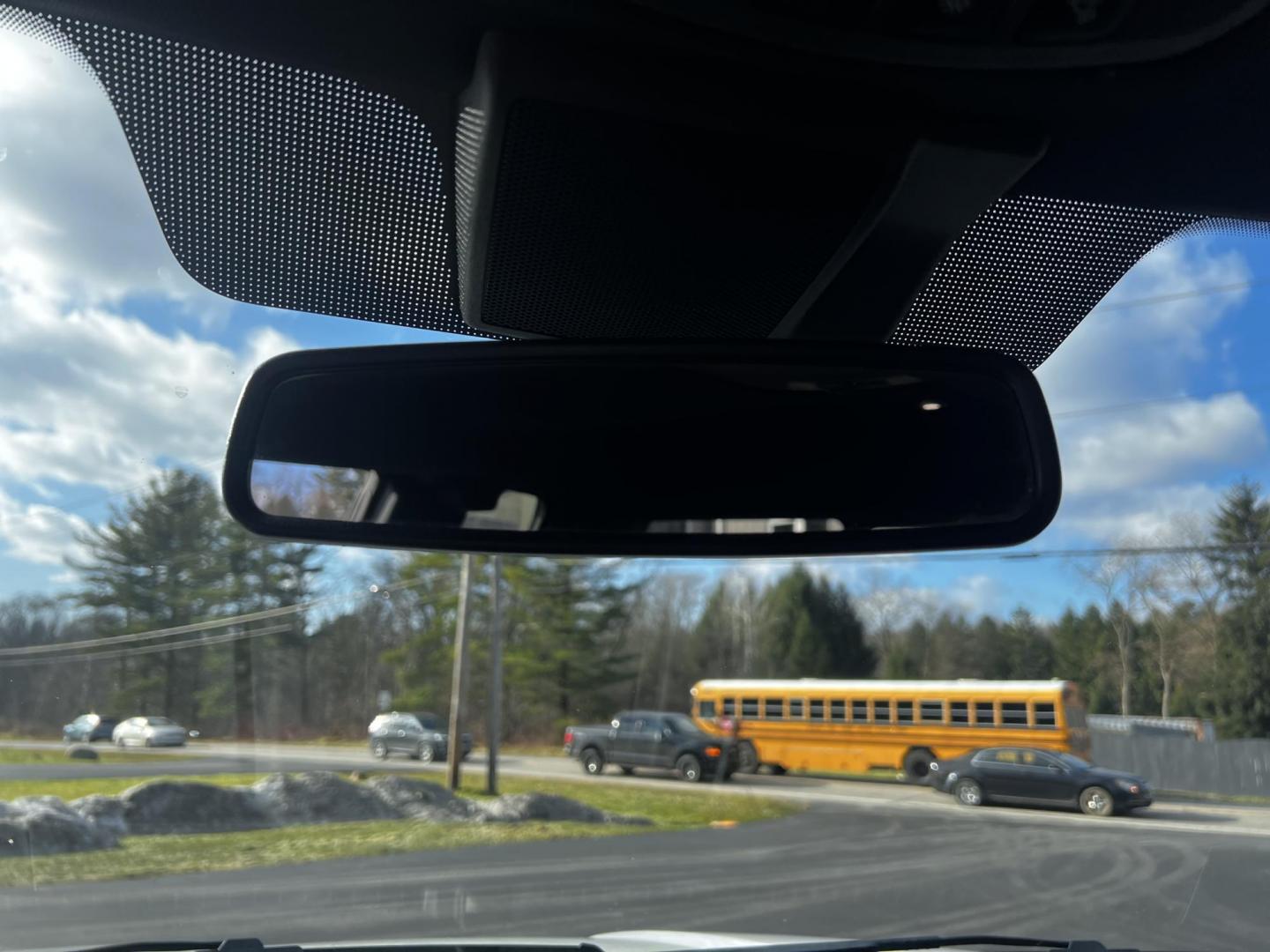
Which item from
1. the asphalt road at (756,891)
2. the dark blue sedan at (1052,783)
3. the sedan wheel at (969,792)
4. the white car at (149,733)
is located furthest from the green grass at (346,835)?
the dark blue sedan at (1052,783)

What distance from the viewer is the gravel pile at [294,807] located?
6.80m

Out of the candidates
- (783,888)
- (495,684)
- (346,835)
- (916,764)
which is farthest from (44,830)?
(916,764)

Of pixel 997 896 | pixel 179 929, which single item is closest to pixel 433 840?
pixel 179 929

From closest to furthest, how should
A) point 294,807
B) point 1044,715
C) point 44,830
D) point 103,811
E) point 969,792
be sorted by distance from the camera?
point 44,830
point 1044,715
point 969,792
point 103,811
point 294,807

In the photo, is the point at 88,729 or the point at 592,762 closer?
the point at 88,729

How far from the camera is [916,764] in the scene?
758 cm

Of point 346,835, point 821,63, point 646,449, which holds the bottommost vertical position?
point 346,835

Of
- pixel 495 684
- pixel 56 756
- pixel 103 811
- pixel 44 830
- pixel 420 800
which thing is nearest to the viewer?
pixel 44 830

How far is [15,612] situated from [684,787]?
4.06 meters

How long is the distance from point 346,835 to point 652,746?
6.95 ft

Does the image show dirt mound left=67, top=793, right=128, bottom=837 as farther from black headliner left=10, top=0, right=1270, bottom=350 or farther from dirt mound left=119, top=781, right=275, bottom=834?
black headliner left=10, top=0, right=1270, bottom=350

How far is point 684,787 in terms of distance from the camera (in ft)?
24.7

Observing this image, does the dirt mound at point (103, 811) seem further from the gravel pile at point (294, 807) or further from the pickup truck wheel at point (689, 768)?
the pickup truck wheel at point (689, 768)

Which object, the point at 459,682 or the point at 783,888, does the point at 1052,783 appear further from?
the point at 459,682
